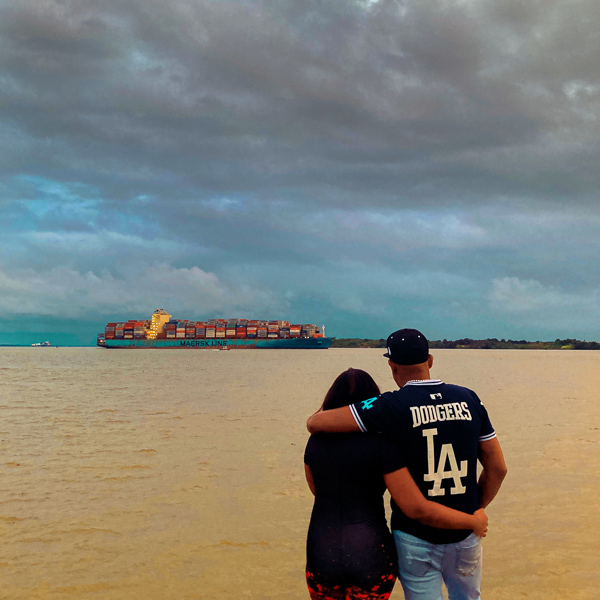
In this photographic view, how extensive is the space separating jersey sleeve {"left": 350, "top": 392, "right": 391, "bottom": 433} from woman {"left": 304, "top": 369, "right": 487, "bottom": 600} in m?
0.07

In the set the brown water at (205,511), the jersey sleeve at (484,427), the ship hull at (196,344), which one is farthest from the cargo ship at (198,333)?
the jersey sleeve at (484,427)

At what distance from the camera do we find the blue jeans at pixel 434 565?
8.73 feet

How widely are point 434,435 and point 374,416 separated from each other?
1.05 ft

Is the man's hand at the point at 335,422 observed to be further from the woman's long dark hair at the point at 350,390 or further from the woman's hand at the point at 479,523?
the woman's hand at the point at 479,523

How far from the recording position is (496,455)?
9.43 feet

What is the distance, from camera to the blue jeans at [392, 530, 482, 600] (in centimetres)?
266

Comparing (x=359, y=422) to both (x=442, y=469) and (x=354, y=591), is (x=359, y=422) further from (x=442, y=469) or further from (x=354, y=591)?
(x=354, y=591)

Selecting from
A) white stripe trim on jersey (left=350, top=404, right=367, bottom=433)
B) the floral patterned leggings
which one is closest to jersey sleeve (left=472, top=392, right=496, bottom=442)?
white stripe trim on jersey (left=350, top=404, right=367, bottom=433)

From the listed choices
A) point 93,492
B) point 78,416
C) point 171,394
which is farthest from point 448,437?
point 171,394

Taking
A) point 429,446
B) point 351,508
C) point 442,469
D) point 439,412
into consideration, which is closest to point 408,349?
point 439,412

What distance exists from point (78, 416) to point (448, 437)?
676 inches

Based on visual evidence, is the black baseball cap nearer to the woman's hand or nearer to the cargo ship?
the woman's hand

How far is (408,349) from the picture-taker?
279 centimetres

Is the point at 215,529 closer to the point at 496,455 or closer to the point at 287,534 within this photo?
the point at 287,534
